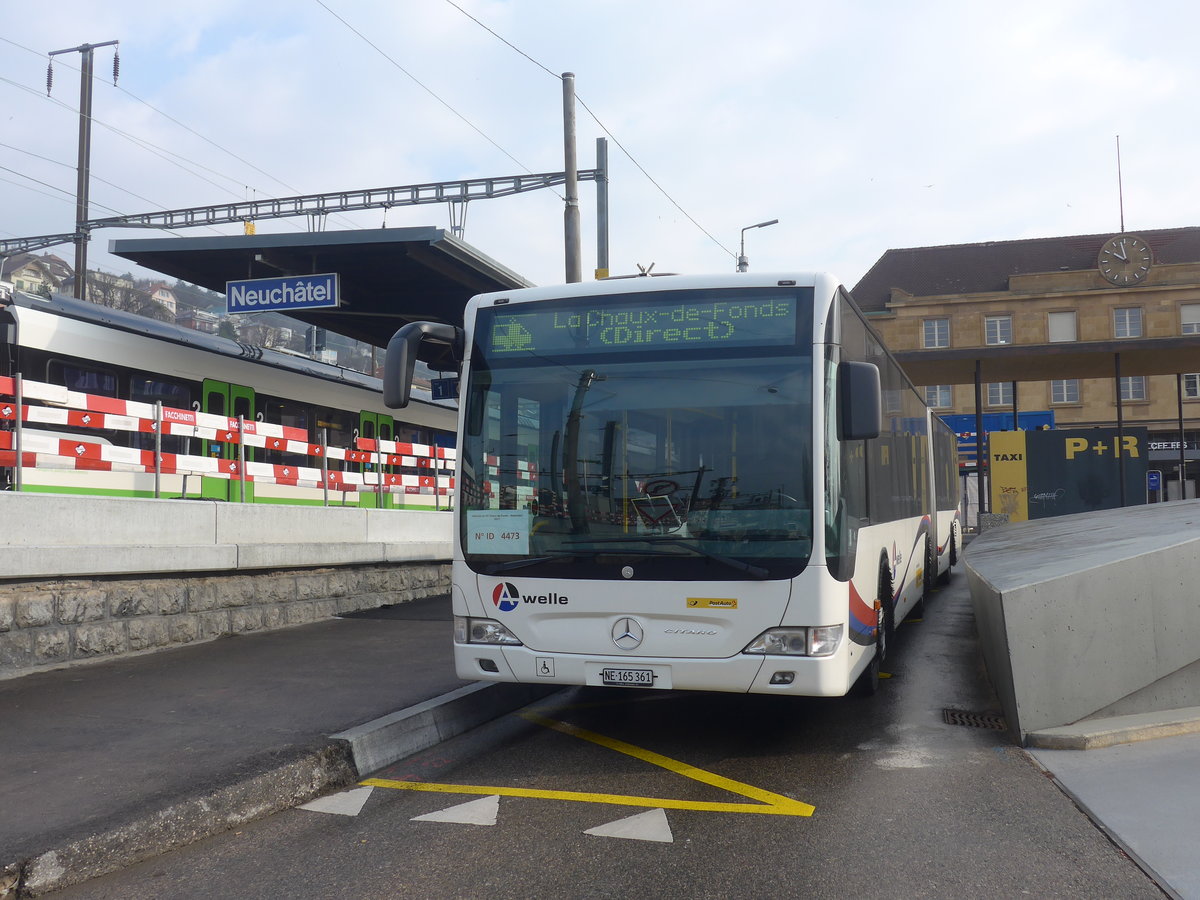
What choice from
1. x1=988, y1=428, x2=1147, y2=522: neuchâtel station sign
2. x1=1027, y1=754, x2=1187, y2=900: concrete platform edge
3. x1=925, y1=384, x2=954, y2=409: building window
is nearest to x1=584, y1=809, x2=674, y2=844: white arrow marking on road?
x1=1027, y1=754, x2=1187, y2=900: concrete platform edge

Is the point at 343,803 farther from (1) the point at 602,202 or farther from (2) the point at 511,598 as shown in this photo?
(1) the point at 602,202

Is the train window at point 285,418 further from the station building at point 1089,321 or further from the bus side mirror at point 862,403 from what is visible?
the station building at point 1089,321

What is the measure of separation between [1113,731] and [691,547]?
262 cm

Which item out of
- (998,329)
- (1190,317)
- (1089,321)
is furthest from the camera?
(998,329)

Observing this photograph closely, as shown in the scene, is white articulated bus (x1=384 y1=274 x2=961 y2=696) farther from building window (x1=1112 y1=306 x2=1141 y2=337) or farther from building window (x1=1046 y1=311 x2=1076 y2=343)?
building window (x1=1112 y1=306 x2=1141 y2=337)

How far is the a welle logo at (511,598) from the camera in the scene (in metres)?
6.31

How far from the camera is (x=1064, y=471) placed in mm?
25719

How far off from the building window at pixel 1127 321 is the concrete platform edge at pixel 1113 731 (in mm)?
59830

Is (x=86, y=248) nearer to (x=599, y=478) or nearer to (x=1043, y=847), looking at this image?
(x=599, y=478)

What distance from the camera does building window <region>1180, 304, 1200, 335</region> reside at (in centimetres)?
5869

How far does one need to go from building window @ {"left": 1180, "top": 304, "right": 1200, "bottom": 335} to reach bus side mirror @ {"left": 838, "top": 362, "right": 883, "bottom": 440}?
6093 cm

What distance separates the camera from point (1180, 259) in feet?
209

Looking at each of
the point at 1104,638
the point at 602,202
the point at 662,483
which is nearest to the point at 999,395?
the point at 602,202

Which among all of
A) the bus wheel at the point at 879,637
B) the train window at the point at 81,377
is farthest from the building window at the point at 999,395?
the bus wheel at the point at 879,637
